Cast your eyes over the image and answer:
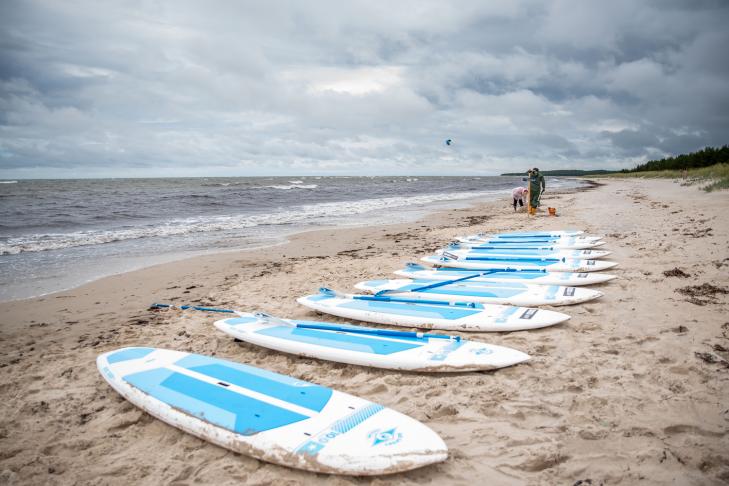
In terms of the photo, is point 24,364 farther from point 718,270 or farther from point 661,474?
point 718,270

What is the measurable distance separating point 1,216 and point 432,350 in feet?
62.0

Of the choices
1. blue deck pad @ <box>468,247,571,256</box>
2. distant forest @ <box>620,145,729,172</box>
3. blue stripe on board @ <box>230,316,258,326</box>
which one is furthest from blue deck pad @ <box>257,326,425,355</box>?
distant forest @ <box>620,145,729,172</box>

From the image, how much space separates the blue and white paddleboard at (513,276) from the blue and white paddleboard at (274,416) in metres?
3.42

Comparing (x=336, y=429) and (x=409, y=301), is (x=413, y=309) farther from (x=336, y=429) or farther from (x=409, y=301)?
(x=336, y=429)

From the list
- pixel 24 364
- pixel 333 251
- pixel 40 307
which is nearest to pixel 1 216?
pixel 40 307

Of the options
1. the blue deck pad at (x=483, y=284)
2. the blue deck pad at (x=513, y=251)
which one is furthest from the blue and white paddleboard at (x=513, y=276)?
the blue deck pad at (x=513, y=251)

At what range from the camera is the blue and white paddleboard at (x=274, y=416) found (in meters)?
2.03

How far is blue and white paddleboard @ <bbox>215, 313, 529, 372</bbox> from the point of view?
3.06 m

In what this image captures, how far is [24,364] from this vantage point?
363 centimetres

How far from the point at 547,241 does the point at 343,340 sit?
6.14 metres

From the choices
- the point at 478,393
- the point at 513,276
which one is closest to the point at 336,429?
the point at 478,393

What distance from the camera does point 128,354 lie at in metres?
3.53

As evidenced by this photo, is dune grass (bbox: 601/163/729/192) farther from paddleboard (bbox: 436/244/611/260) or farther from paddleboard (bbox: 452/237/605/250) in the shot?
paddleboard (bbox: 436/244/611/260)

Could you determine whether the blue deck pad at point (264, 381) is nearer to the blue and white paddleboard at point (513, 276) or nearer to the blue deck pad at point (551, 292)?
the blue deck pad at point (551, 292)
